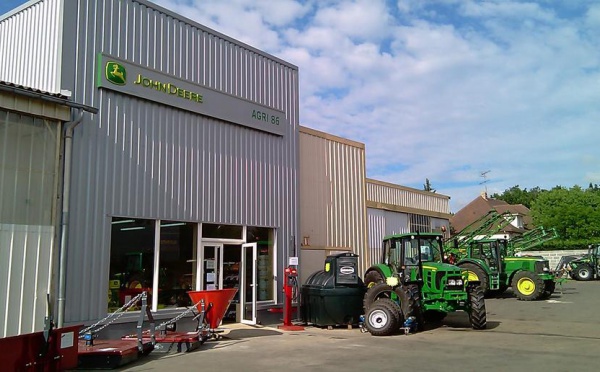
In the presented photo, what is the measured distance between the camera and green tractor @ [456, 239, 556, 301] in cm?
2028

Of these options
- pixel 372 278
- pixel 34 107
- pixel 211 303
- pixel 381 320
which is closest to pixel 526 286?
pixel 372 278

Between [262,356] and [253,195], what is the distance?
223 inches

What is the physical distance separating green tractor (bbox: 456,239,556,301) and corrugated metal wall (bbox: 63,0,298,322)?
9.00 metres

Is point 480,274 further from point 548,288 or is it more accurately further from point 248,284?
point 248,284

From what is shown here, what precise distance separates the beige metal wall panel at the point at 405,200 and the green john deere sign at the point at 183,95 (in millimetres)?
6398

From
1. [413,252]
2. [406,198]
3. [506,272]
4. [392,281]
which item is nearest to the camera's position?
[392,281]

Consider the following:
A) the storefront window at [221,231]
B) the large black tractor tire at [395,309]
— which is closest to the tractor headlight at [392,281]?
the large black tractor tire at [395,309]

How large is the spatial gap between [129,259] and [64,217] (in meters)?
1.90

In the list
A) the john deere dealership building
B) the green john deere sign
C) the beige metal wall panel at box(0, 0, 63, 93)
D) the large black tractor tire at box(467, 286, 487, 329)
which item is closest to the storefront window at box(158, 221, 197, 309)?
the john deere dealership building

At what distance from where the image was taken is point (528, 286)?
20.3m

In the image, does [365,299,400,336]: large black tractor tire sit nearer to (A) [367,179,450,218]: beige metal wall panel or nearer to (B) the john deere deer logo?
(B) the john deere deer logo

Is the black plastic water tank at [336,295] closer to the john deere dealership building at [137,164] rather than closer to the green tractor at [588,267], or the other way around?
the john deere dealership building at [137,164]

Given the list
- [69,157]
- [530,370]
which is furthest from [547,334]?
[69,157]

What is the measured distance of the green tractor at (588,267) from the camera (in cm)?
3139
